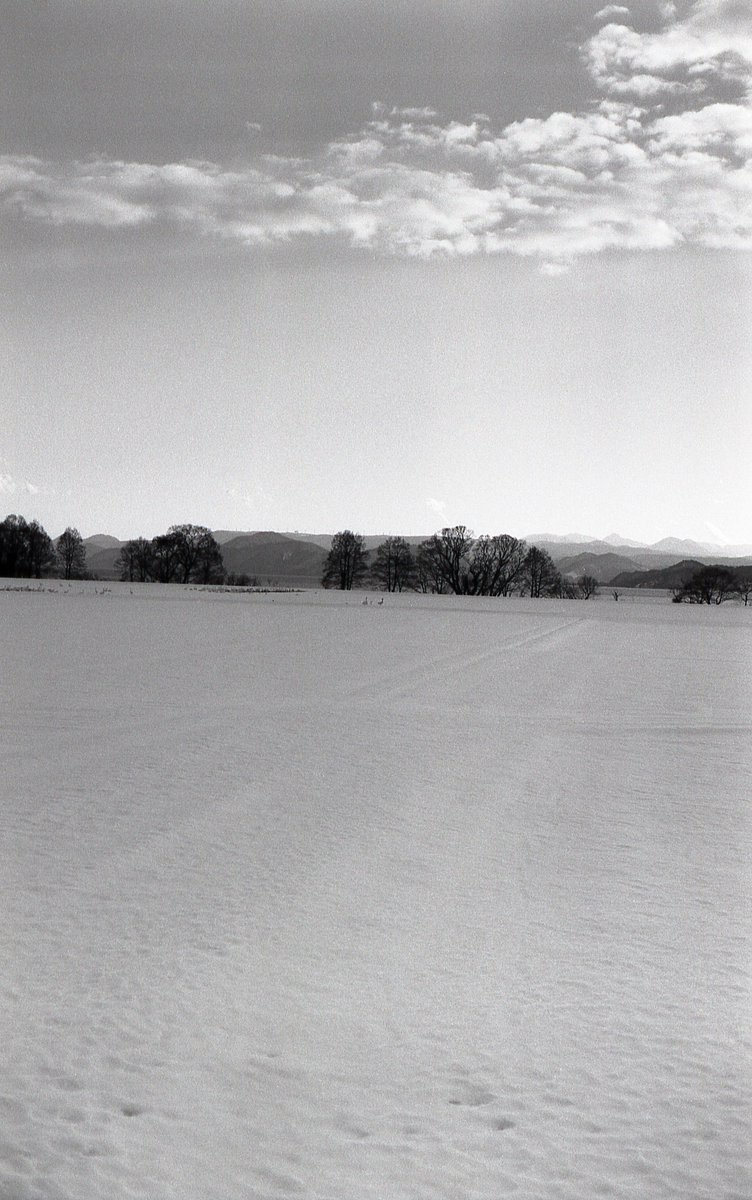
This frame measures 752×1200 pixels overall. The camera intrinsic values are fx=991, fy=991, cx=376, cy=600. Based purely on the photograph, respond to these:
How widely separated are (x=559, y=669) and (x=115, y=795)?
9880 millimetres

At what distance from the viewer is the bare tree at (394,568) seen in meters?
94.8

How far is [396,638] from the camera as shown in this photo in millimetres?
20734

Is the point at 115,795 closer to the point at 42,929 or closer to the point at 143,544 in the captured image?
the point at 42,929

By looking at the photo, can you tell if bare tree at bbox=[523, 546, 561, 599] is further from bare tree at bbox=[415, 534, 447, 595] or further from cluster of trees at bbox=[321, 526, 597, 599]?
bare tree at bbox=[415, 534, 447, 595]

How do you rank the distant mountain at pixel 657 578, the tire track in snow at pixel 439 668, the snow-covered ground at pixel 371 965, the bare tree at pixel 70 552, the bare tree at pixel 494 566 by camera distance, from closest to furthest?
the snow-covered ground at pixel 371 965 → the tire track in snow at pixel 439 668 → the bare tree at pixel 494 566 → the bare tree at pixel 70 552 → the distant mountain at pixel 657 578

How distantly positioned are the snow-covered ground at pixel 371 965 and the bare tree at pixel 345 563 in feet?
286

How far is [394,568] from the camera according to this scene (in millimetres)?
95250

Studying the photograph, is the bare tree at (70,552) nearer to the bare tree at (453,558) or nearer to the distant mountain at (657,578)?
the bare tree at (453,558)

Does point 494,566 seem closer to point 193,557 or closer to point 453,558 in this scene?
point 453,558

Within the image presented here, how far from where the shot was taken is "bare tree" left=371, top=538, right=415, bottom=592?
94750 mm

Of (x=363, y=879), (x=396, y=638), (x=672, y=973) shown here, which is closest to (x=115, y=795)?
(x=363, y=879)

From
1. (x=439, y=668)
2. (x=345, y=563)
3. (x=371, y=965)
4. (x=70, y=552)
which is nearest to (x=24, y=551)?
(x=70, y=552)

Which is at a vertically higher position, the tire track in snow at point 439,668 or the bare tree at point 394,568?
the bare tree at point 394,568

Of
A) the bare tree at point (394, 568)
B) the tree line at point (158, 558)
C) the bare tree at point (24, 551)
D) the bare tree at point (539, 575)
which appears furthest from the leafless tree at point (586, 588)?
the bare tree at point (24, 551)
